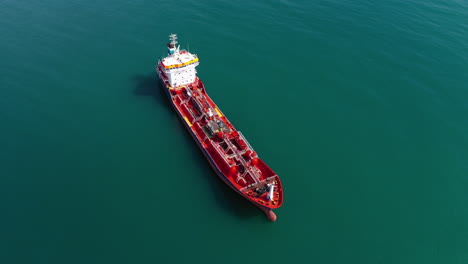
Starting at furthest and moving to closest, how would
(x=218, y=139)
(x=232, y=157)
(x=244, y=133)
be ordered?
1. (x=244, y=133)
2. (x=218, y=139)
3. (x=232, y=157)

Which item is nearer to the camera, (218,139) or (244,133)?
(218,139)

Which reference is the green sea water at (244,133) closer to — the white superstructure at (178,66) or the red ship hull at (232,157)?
the red ship hull at (232,157)

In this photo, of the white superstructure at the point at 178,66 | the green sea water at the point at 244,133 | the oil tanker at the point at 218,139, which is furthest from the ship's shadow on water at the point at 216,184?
the white superstructure at the point at 178,66

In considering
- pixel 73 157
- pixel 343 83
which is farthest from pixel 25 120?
pixel 343 83

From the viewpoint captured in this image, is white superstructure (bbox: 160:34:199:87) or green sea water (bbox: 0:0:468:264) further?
white superstructure (bbox: 160:34:199:87)

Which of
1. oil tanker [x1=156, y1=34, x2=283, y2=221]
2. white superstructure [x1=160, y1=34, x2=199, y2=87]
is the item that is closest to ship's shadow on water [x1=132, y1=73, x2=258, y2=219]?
oil tanker [x1=156, y1=34, x2=283, y2=221]

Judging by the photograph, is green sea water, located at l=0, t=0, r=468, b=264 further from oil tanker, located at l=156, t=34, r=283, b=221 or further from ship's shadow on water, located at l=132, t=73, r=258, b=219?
oil tanker, located at l=156, t=34, r=283, b=221

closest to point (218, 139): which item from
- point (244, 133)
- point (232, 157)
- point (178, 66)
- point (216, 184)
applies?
point (232, 157)

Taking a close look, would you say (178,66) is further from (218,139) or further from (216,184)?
(216,184)
